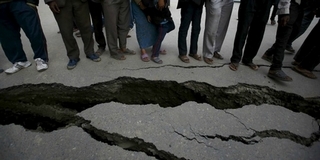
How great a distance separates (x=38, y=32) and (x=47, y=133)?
4.91 feet

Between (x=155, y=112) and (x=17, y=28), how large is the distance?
219 cm

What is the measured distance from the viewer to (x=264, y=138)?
1.63 meters

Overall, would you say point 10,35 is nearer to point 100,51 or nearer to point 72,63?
point 72,63

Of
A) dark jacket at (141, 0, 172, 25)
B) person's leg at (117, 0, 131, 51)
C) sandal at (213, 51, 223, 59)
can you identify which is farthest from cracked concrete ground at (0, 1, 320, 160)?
dark jacket at (141, 0, 172, 25)

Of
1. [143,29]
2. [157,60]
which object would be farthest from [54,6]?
[157,60]

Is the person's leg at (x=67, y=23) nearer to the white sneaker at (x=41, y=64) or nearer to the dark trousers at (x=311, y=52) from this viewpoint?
the white sneaker at (x=41, y=64)

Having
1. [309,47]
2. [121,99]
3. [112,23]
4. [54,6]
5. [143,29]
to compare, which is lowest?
[121,99]

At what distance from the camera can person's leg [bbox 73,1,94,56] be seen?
7.52ft

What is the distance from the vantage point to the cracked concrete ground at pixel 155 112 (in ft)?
4.94

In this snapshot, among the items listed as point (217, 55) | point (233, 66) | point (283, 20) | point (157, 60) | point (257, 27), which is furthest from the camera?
point (217, 55)

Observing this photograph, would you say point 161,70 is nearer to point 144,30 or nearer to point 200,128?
point 144,30

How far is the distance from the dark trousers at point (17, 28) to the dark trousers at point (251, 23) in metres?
2.71

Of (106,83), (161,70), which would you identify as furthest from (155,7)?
(106,83)

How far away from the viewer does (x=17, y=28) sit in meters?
2.39
